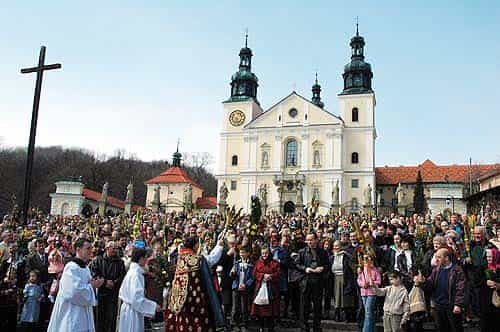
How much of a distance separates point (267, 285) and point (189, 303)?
2.30 m

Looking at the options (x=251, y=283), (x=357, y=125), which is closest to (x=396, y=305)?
(x=251, y=283)

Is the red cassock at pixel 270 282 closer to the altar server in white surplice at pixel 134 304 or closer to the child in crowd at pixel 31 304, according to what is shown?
the altar server in white surplice at pixel 134 304

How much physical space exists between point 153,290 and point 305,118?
43962 millimetres

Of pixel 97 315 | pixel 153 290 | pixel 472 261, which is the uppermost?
pixel 472 261

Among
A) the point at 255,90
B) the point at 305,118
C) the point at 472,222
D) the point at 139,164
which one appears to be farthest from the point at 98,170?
the point at 472,222

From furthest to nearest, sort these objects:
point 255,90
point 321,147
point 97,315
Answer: point 255,90, point 321,147, point 97,315

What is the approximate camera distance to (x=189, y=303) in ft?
19.9

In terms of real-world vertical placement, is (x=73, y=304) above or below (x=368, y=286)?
below

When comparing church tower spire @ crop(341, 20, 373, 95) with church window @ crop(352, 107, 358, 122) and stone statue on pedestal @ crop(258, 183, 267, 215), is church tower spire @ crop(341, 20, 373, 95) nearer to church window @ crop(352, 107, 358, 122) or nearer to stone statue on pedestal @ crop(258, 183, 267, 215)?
church window @ crop(352, 107, 358, 122)

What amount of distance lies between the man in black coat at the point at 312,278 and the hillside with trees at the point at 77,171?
162 ft

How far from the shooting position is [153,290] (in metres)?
7.54

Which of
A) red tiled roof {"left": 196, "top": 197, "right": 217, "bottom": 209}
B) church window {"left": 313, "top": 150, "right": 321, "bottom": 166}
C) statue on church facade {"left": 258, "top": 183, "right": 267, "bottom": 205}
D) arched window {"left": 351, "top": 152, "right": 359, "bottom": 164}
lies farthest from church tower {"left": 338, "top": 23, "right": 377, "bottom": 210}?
red tiled roof {"left": 196, "top": 197, "right": 217, "bottom": 209}

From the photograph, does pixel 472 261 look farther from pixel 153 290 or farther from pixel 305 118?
pixel 305 118

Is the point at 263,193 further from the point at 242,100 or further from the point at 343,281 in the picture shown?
the point at 343,281
